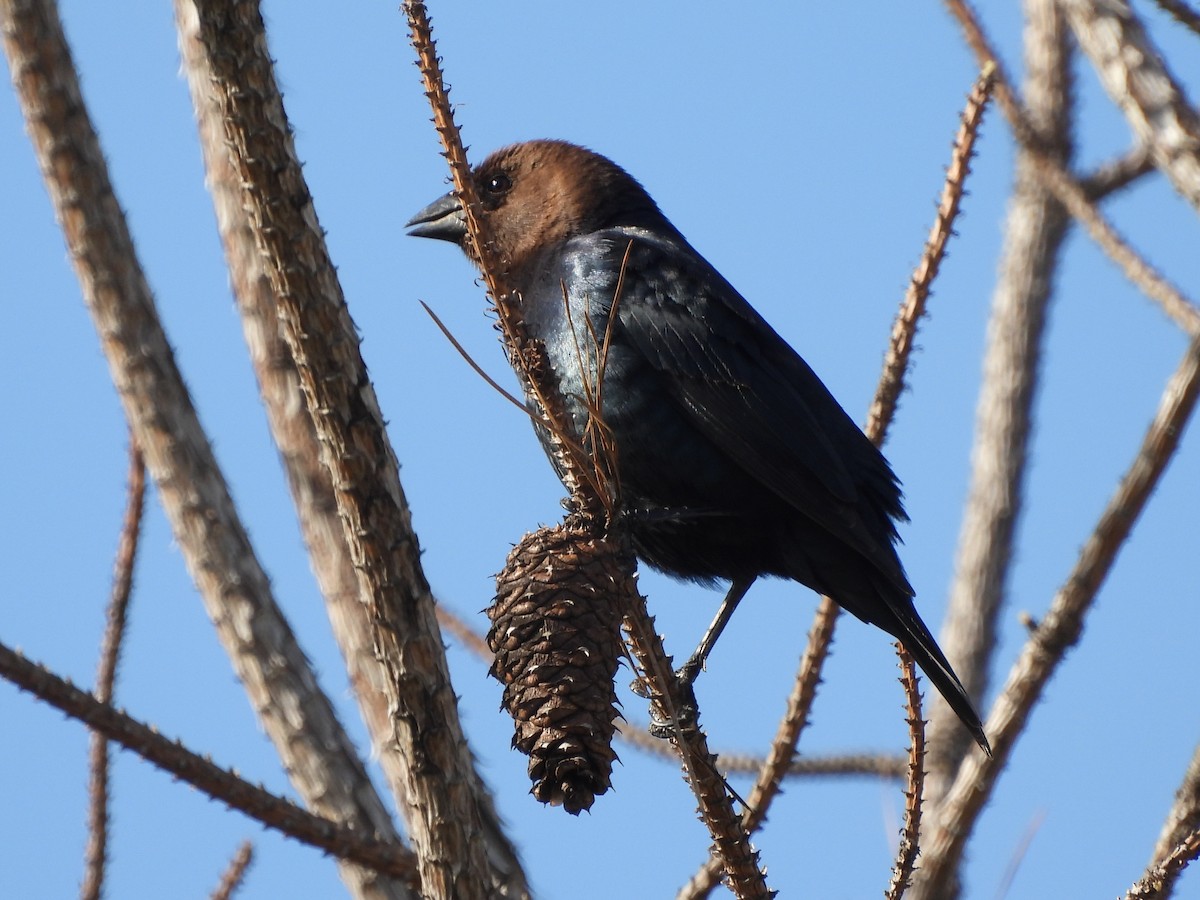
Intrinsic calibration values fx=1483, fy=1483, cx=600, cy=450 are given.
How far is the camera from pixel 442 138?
6.89ft

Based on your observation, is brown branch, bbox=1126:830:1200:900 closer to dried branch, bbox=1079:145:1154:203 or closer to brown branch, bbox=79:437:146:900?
brown branch, bbox=79:437:146:900

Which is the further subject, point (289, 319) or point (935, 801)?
point (935, 801)

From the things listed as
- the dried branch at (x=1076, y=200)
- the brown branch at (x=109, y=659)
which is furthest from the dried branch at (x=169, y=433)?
the dried branch at (x=1076, y=200)

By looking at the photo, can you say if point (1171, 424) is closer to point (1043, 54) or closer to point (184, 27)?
point (184, 27)

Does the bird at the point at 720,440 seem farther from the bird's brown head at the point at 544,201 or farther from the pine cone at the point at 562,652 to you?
the pine cone at the point at 562,652

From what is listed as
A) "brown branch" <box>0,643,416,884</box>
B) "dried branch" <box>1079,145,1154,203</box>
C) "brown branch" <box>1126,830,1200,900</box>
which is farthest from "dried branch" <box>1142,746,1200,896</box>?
"dried branch" <box>1079,145,1154,203</box>

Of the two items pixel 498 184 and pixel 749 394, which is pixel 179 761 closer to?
pixel 749 394

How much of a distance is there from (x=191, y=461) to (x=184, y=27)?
110cm

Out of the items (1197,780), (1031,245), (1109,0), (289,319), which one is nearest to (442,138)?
(289,319)

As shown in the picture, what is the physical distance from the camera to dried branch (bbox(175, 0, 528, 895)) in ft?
10.5

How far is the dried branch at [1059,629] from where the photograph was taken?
2.81 metres

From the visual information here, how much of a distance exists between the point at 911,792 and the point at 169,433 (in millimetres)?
1688

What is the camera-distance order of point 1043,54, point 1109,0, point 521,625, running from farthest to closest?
point 1043,54
point 1109,0
point 521,625

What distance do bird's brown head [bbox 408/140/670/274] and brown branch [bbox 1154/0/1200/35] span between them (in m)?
1.54
